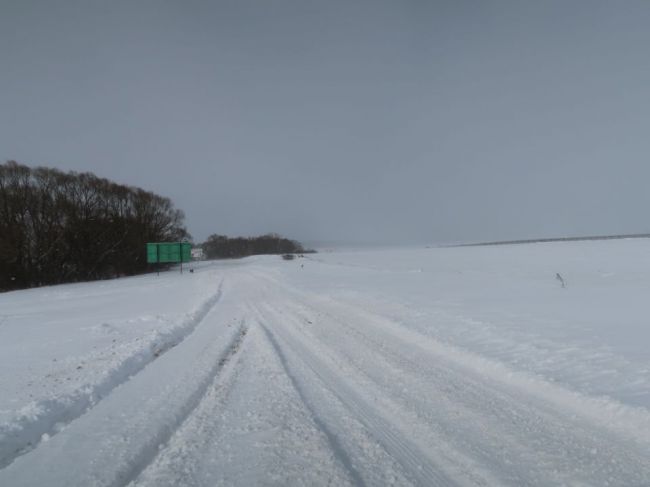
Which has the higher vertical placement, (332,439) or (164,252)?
(164,252)

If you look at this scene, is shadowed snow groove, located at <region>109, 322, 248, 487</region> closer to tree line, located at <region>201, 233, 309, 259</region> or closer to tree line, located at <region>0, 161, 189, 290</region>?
tree line, located at <region>0, 161, 189, 290</region>

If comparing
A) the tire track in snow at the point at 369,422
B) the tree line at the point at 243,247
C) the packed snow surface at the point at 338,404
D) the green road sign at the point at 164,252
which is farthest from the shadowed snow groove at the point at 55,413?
the tree line at the point at 243,247

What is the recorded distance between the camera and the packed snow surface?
296 centimetres

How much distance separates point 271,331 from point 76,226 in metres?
45.9

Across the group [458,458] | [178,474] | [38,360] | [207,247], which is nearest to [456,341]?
[458,458]

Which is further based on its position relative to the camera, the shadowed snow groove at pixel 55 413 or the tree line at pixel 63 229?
the tree line at pixel 63 229

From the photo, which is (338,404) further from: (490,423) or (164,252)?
(164,252)

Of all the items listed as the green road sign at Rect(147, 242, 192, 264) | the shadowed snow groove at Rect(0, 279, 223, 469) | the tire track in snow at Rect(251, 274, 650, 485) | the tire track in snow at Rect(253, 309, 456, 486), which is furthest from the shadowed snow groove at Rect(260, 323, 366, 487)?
the green road sign at Rect(147, 242, 192, 264)

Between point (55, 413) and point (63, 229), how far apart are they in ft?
155

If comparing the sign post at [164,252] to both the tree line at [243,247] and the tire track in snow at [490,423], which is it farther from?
the tree line at [243,247]

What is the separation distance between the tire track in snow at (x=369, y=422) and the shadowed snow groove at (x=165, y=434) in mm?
1158

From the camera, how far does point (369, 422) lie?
372 centimetres

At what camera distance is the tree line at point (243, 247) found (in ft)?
472

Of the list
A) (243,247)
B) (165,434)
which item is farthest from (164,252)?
(243,247)
